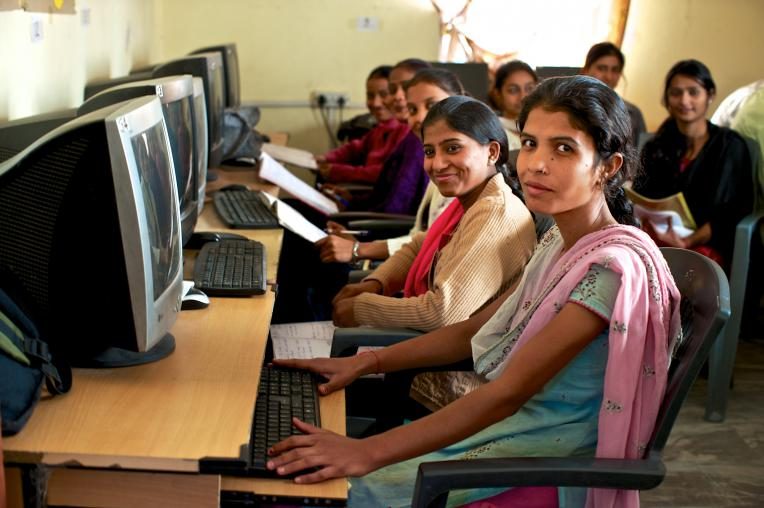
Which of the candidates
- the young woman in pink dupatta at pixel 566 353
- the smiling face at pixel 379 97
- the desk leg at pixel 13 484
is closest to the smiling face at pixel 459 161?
the young woman in pink dupatta at pixel 566 353

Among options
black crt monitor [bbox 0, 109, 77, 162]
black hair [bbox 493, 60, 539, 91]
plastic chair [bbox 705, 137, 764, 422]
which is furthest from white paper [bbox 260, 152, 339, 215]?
black crt monitor [bbox 0, 109, 77, 162]

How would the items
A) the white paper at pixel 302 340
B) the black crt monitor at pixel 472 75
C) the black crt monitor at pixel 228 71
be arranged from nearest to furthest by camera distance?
1. the white paper at pixel 302 340
2. the black crt monitor at pixel 228 71
3. the black crt monitor at pixel 472 75

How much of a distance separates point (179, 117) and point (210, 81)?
3.51 ft

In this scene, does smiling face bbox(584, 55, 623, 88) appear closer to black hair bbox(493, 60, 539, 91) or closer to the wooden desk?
black hair bbox(493, 60, 539, 91)

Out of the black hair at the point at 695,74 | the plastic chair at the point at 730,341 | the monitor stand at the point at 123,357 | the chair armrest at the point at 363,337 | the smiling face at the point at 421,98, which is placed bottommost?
the plastic chair at the point at 730,341

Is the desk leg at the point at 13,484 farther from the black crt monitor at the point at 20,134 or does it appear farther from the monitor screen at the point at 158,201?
the black crt monitor at the point at 20,134

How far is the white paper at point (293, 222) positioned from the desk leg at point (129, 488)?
155cm

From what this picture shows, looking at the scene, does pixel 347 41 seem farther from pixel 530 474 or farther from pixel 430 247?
pixel 530 474

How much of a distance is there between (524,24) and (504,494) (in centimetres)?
442

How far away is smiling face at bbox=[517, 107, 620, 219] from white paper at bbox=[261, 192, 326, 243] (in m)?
1.32

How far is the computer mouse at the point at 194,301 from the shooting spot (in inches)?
74.5

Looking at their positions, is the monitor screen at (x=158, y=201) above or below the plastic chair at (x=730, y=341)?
above

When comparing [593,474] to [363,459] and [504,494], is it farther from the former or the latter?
[363,459]

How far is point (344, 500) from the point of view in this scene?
1271 millimetres
